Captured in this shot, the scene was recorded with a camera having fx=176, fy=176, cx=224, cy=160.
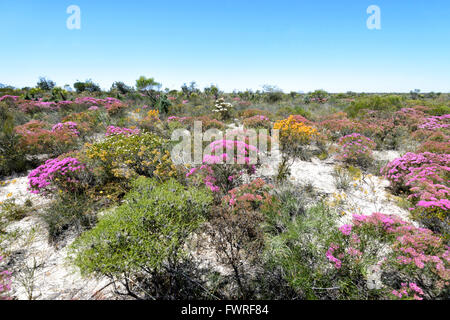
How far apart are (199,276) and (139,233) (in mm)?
1387

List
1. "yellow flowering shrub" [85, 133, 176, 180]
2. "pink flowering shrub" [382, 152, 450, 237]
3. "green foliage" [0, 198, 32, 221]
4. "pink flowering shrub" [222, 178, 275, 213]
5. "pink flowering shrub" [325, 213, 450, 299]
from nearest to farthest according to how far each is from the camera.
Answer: "pink flowering shrub" [325, 213, 450, 299], "pink flowering shrub" [382, 152, 450, 237], "pink flowering shrub" [222, 178, 275, 213], "green foliage" [0, 198, 32, 221], "yellow flowering shrub" [85, 133, 176, 180]

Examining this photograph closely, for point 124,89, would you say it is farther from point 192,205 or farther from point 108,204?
point 192,205

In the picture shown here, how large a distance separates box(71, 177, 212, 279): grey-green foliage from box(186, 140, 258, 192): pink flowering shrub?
1.77m

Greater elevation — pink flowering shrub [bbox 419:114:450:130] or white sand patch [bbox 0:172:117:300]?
pink flowering shrub [bbox 419:114:450:130]

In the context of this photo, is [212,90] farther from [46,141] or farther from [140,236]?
[140,236]

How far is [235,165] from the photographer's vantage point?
464 centimetres

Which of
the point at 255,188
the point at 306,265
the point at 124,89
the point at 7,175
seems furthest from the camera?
the point at 124,89

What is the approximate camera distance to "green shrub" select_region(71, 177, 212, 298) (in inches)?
78.0

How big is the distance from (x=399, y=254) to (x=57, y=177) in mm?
7405

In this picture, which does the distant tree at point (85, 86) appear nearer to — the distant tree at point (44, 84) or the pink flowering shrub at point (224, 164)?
the distant tree at point (44, 84)

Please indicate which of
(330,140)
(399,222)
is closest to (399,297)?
(399,222)

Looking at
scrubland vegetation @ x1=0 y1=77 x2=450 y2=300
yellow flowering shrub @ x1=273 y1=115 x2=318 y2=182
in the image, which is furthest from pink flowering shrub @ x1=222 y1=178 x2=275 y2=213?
yellow flowering shrub @ x1=273 y1=115 x2=318 y2=182

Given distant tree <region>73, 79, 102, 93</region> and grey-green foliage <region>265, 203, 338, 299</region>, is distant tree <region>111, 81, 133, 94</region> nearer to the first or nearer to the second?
distant tree <region>73, 79, 102, 93</region>

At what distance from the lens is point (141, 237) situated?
2189 millimetres
